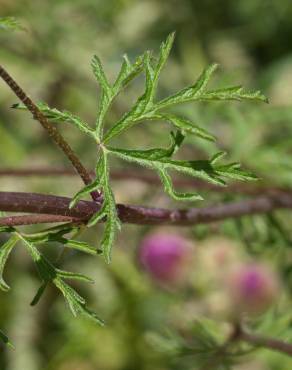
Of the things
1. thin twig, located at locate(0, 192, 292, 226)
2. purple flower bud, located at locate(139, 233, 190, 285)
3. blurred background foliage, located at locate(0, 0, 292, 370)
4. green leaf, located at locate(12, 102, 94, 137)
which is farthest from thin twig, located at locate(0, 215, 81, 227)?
purple flower bud, located at locate(139, 233, 190, 285)

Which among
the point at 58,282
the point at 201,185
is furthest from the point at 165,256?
the point at 58,282

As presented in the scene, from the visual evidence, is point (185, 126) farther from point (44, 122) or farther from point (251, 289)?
point (251, 289)

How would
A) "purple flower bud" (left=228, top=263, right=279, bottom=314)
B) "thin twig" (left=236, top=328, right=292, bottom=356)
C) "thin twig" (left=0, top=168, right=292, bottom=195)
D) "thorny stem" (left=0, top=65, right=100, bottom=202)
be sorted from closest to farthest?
"thorny stem" (left=0, top=65, right=100, bottom=202)
"thin twig" (left=236, top=328, right=292, bottom=356)
"thin twig" (left=0, top=168, right=292, bottom=195)
"purple flower bud" (left=228, top=263, right=279, bottom=314)

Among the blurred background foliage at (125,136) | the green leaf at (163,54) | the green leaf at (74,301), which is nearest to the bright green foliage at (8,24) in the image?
the green leaf at (163,54)

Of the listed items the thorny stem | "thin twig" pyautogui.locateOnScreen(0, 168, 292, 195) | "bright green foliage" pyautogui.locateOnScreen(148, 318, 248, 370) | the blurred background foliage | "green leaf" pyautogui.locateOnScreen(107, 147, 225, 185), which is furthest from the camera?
the blurred background foliage

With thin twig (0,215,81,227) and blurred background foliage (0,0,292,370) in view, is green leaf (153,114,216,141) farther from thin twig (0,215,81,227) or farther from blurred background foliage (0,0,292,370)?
blurred background foliage (0,0,292,370)

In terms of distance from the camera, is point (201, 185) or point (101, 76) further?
point (201, 185)

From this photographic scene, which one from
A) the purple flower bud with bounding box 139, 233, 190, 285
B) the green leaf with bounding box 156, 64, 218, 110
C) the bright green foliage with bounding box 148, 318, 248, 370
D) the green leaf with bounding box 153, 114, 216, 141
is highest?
the green leaf with bounding box 156, 64, 218, 110
